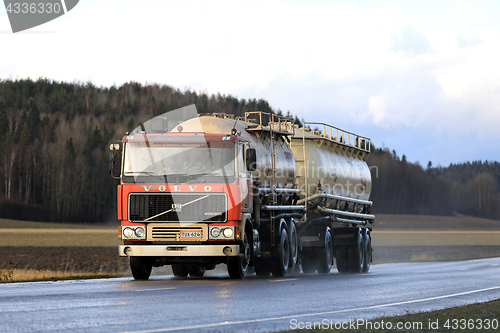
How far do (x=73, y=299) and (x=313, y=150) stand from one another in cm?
1304

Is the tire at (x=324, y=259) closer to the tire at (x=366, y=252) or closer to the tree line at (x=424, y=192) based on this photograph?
the tire at (x=366, y=252)

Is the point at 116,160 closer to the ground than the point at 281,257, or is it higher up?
higher up

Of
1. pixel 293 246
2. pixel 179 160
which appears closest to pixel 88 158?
pixel 293 246

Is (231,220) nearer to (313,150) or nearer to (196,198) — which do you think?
(196,198)

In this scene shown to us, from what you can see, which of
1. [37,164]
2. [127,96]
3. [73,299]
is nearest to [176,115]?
[73,299]

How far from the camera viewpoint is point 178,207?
53.4ft

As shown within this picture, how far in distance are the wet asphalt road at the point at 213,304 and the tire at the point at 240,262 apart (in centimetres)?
151

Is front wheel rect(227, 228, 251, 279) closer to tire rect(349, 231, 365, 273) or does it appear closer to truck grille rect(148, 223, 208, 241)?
truck grille rect(148, 223, 208, 241)

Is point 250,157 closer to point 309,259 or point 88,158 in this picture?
point 309,259

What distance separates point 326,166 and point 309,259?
3.20 m

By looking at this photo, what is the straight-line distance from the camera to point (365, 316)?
9.91 metres

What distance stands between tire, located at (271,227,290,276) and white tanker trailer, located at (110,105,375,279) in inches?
1.1

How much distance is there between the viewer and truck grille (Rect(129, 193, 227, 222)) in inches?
640

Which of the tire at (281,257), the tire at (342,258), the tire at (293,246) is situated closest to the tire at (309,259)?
the tire at (342,258)
